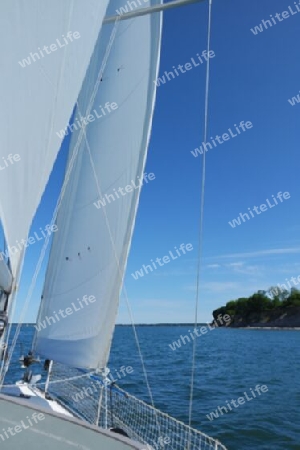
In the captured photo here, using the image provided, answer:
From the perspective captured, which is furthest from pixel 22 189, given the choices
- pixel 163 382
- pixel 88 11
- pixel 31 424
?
pixel 163 382

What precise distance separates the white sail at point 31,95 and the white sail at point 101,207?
89.5 inches

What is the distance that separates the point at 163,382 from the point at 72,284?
36.1ft

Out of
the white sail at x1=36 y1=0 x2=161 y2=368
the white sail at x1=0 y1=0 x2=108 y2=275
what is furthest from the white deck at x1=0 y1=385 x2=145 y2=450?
the white sail at x1=36 y1=0 x2=161 y2=368

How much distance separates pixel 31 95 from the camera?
3.13 metres

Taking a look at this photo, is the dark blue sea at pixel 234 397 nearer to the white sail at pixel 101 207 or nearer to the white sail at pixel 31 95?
the white sail at pixel 101 207

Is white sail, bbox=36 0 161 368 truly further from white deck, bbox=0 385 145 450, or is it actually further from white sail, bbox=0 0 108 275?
white deck, bbox=0 385 145 450

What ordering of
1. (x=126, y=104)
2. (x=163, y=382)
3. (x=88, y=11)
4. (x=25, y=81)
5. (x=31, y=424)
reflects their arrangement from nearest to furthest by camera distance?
(x=31, y=424) → (x=25, y=81) → (x=88, y=11) → (x=126, y=104) → (x=163, y=382)

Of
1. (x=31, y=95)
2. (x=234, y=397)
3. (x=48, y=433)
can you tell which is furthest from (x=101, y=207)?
(x=234, y=397)

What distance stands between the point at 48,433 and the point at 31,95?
A: 2701mm

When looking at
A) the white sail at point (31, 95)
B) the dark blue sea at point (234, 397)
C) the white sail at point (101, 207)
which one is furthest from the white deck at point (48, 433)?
the dark blue sea at point (234, 397)

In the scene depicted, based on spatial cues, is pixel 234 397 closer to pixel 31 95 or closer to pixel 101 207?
pixel 101 207

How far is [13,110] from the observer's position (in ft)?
9.76

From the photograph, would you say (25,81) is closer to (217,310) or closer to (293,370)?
(293,370)

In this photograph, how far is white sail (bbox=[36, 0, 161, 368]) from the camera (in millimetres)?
5621
